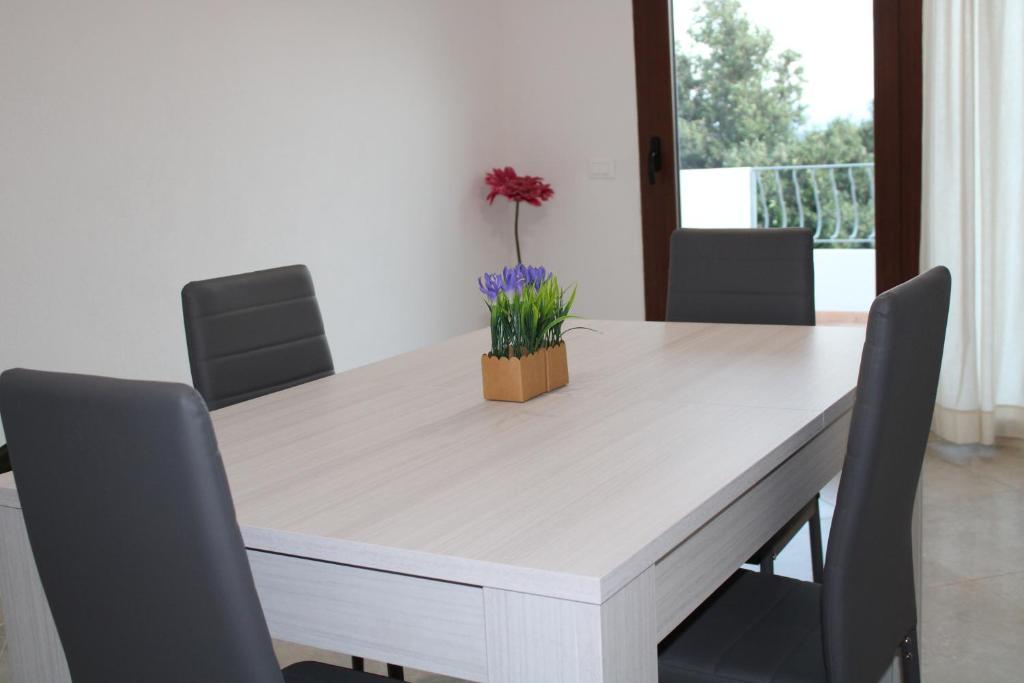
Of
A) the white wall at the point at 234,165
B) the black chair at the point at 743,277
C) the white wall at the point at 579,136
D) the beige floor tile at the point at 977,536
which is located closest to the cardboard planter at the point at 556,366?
the black chair at the point at 743,277

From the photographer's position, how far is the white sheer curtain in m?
4.05

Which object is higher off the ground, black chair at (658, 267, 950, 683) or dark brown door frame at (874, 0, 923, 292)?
dark brown door frame at (874, 0, 923, 292)

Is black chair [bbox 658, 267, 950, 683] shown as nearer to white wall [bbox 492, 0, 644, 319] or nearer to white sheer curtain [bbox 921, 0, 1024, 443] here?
white sheer curtain [bbox 921, 0, 1024, 443]

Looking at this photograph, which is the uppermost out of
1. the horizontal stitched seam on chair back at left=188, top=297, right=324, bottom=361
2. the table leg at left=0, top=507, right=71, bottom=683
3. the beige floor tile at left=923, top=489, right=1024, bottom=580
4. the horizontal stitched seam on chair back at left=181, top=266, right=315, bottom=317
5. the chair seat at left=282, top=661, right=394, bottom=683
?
the horizontal stitched seam on chair back at left=181, top=266, right=315, bottom=317

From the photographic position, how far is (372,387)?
2.44m

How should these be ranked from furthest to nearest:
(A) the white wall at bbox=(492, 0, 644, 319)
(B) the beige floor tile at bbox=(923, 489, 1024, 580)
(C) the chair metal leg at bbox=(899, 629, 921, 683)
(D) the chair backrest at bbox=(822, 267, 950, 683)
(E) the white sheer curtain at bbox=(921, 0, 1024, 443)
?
(A) the white wall at bbox=(492, 0, 644, 319)
(E) the white sheer curtain at bbox=(921, 0, 1024, 443)
(B) the beige floor tile at bbox=(923, 489, 1024, 580)
(C) the chair metal leg at bbox=(899, 629, 921, 683)
(D) the chair backrest at bbox=(822, 267, 950, 683)

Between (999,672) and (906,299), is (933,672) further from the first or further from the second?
(906,299)

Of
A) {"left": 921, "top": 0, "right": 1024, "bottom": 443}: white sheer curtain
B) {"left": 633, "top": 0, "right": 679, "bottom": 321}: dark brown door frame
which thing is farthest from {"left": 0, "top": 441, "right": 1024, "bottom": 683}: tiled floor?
{"left": 633, "top": 0, "right": 679, "bottom": 321}: dark brown door frame

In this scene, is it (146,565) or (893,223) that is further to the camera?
(893,223)

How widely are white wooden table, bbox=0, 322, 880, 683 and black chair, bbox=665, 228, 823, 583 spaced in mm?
638

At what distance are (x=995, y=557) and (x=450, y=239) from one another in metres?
2.79

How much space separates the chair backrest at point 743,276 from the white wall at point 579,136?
2.03m

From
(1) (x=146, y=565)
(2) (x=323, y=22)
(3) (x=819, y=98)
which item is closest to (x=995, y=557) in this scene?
(3) (x=819, y=98)

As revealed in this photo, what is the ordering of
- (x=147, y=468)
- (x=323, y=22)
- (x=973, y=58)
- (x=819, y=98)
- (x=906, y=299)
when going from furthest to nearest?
(x=819, y=98) < (x=323, y=22) < (x=973, y=58) < (x=906, y=299) < (x=147, y=468)
